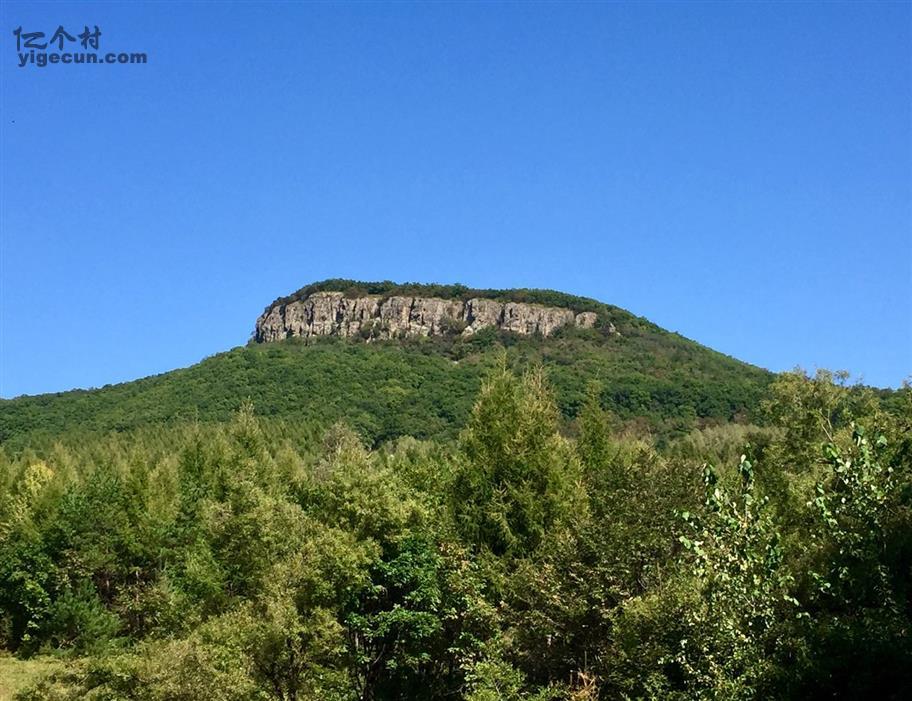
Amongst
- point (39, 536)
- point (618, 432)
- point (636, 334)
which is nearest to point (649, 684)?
point (39, 536)

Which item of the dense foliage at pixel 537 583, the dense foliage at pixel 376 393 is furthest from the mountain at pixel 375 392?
the dense foliage at pixel 537 583

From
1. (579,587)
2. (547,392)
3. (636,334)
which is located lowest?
(579,587)

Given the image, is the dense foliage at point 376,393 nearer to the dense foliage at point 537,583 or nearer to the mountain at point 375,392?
the mountain at point 375,392

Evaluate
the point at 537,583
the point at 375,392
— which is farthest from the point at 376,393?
the point at 537,583

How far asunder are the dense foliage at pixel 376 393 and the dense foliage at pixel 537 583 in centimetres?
8831

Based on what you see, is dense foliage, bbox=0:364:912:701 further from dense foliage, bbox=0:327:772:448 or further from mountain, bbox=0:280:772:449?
dense foliage, bbox=0:327:772:448

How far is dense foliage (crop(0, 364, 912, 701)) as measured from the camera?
32.4ft

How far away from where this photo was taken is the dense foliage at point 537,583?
9.88m

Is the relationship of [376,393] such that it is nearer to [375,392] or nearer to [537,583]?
[375,392]

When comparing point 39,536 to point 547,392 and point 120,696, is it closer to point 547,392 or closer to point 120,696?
point 120,696

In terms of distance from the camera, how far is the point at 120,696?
1958 centimetres

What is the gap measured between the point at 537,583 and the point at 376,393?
384 feet

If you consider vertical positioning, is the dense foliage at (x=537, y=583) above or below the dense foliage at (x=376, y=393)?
below

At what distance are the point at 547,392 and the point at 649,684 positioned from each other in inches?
543
